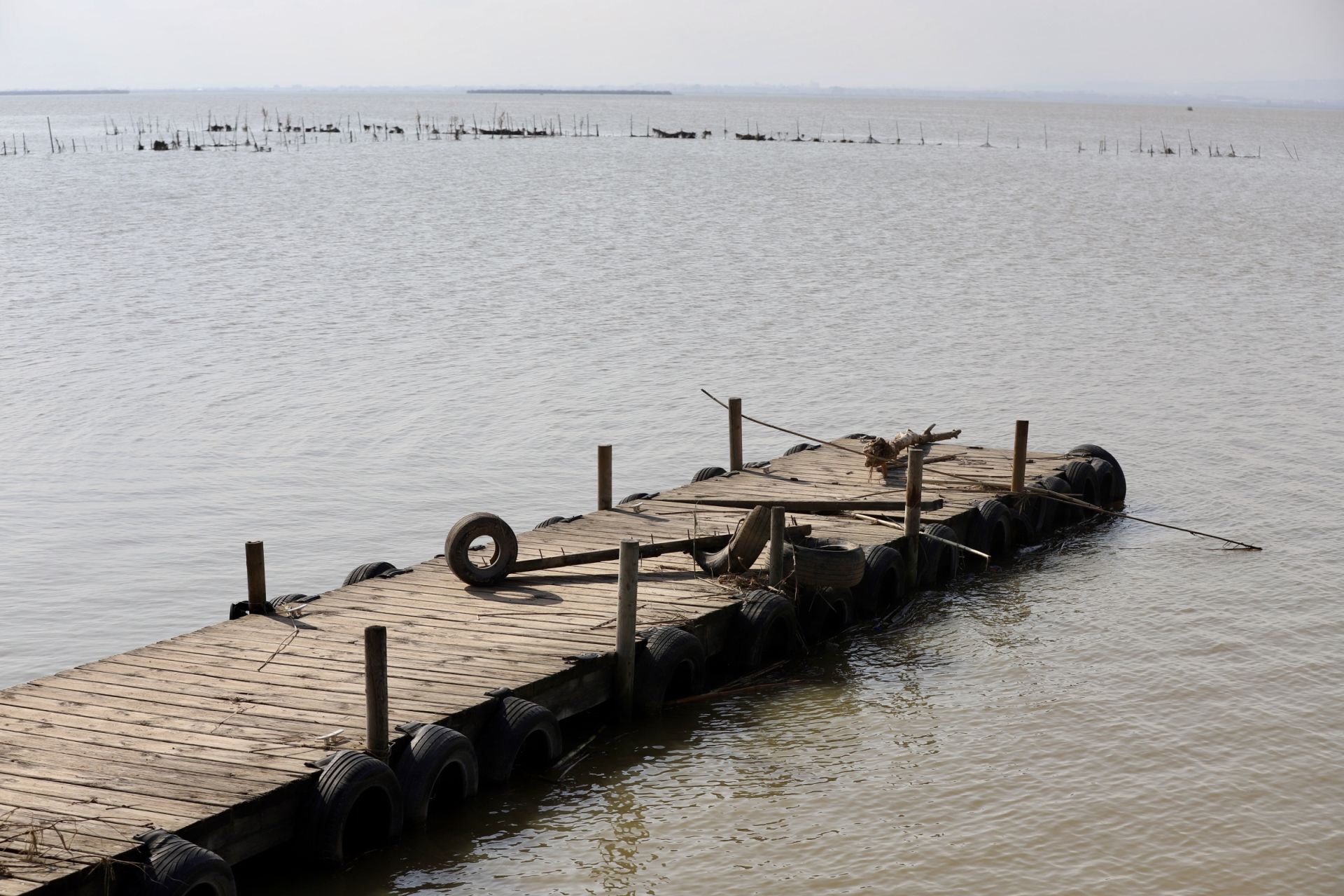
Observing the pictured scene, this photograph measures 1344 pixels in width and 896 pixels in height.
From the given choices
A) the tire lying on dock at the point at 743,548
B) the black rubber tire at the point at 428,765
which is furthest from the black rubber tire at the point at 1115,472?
the black rubber tire at the point at 428,765

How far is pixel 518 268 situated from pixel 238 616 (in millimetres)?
34568

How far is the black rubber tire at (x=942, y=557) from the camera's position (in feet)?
58.6

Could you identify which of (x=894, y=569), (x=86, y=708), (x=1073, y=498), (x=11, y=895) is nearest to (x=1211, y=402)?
(x=1073, y=498)

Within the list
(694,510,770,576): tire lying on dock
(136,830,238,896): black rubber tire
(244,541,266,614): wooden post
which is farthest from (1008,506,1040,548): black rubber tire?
(136,830,238,896): black rubber tire

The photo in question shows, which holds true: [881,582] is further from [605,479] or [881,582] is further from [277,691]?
[277,691]

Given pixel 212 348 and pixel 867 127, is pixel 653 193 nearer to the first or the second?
pixel 212 348

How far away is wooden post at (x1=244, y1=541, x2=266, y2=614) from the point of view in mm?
13234

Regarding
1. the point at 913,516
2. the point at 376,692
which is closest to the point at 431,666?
the point at 376,692

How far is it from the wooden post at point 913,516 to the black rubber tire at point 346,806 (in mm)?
8243

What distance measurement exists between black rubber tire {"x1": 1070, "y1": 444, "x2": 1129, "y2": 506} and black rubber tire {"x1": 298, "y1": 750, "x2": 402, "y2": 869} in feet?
48.4

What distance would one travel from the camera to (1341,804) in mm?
12359

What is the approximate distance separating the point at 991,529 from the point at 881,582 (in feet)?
10.1

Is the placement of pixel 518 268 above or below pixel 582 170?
below

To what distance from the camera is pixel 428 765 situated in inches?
421
